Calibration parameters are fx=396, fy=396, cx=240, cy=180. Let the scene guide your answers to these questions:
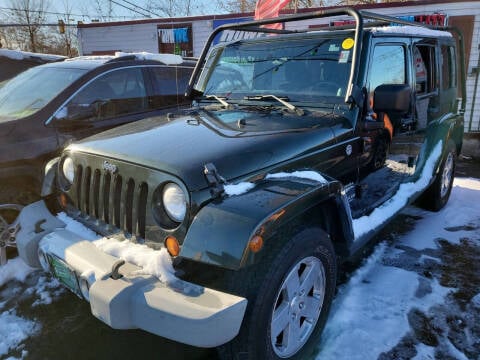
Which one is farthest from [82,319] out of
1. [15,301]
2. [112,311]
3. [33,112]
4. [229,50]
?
[229,50]

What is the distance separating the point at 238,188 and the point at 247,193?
2.6 inches

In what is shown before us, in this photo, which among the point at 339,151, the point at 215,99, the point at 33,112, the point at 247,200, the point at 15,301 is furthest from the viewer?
the point at 33,112

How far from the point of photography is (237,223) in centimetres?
188

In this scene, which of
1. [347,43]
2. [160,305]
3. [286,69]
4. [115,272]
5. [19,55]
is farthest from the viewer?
[19,55]

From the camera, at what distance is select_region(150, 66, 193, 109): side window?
5.17 m

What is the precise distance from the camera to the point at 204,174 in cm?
211

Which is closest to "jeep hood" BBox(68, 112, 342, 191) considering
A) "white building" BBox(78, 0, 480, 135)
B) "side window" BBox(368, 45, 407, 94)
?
"side window" BBox(368, 45, 407, 94)

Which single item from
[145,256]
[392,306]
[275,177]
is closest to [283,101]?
[275,177]

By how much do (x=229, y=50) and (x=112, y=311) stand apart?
8.99ft

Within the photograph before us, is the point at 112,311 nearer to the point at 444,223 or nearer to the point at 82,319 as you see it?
the point at 82,319

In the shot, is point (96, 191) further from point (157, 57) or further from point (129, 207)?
point (157, 57)

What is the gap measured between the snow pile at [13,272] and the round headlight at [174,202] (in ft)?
7.17

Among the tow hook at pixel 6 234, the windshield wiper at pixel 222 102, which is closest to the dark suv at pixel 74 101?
the tow hook at pixel 6 234

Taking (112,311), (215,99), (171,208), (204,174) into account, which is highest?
(215,99)
